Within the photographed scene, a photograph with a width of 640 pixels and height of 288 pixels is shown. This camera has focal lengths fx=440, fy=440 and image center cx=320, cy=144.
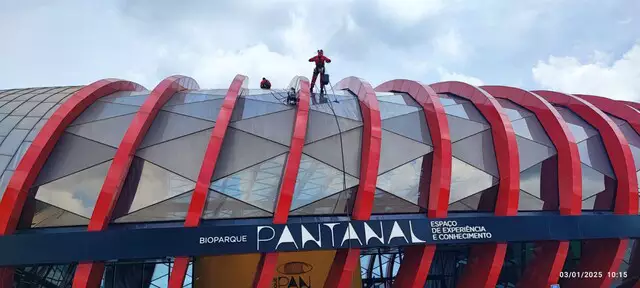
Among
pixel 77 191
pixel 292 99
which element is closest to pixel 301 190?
pixel 292 99

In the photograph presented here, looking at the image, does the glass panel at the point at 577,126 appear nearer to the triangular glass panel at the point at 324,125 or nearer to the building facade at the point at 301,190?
the building facade at the point at 301,190

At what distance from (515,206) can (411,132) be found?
5.09m

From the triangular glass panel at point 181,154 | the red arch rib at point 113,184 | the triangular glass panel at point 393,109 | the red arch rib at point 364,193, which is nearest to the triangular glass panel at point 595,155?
the triangular glass panel at point 393,109

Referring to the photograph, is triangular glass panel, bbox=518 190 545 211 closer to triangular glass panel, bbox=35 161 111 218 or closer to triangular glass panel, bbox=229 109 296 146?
triangular glass panel, bbox=229 109 296 146

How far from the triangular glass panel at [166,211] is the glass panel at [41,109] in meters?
8.93

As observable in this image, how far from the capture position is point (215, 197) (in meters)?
15.8

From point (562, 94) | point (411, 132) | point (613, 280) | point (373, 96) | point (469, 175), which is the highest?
point (562, 94)

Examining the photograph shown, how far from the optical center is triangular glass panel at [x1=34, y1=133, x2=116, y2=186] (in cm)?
1588

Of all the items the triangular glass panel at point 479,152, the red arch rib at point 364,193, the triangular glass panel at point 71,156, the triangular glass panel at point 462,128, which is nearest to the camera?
the red arch rib at point 364,193

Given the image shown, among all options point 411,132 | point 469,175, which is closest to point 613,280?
point 469,175

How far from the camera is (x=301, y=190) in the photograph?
1662 cm

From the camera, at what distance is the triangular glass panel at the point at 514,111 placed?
72.1ft

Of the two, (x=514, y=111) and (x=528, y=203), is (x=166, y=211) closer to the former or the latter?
(x=528, y=203)

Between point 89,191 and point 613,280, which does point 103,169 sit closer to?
point 89,191
